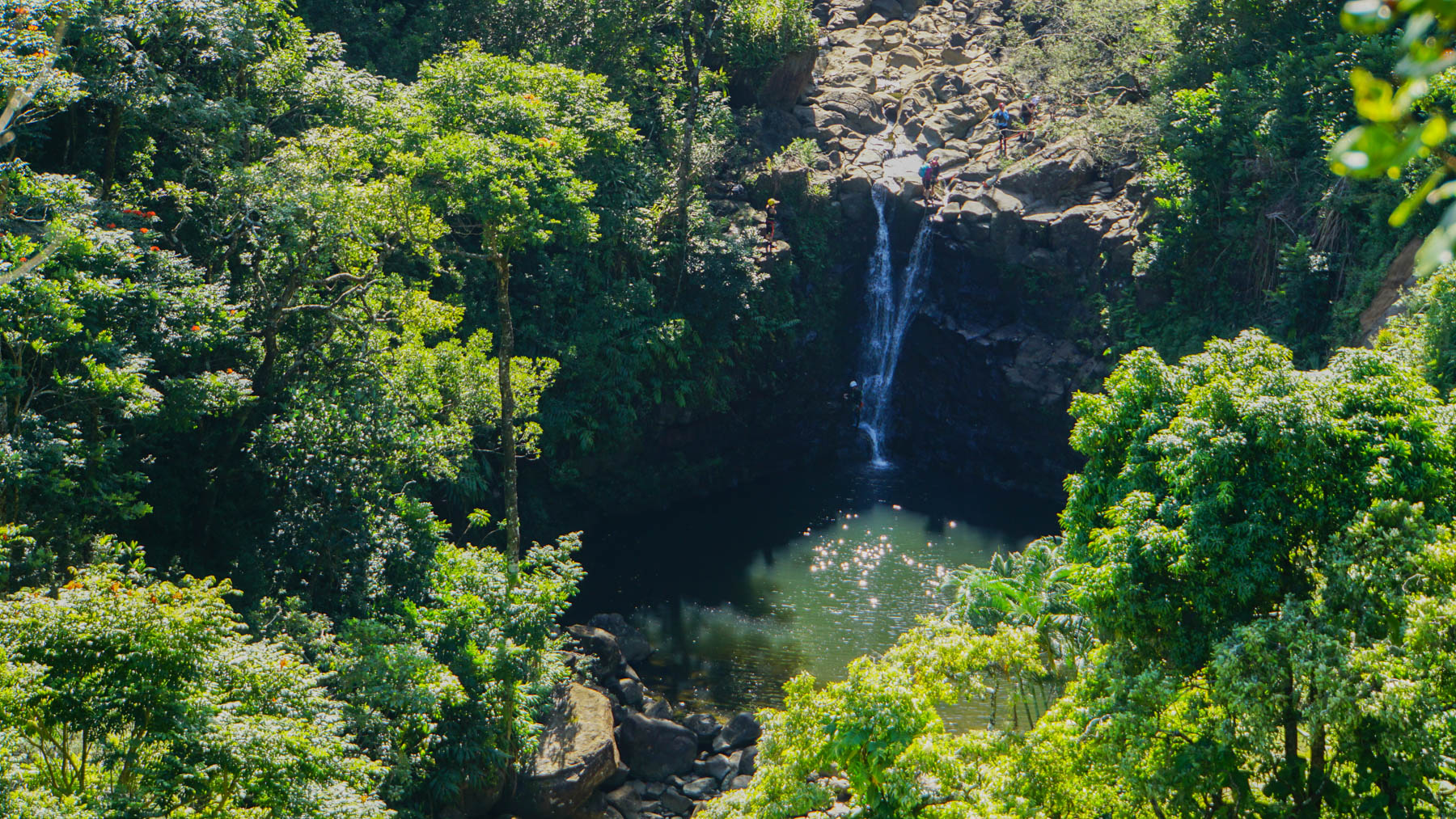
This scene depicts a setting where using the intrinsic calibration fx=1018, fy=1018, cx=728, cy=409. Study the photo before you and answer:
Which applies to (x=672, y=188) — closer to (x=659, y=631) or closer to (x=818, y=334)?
(x=818, y=334)

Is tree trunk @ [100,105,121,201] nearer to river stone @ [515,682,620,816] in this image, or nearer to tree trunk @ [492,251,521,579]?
tree trunk @ [492,251,521,579]

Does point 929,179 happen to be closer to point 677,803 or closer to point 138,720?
point 677,803

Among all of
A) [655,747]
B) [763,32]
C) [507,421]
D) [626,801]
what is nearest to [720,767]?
[655,747]

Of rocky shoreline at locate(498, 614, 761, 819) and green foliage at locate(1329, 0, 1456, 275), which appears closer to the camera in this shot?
green foliage at locate(1329, 0, 1456, 275)

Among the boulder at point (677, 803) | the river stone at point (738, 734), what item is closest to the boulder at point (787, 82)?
the river stone at point (738, 734)

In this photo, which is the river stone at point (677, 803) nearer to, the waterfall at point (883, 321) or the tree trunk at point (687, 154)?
the tree trunk at point (687, 154)

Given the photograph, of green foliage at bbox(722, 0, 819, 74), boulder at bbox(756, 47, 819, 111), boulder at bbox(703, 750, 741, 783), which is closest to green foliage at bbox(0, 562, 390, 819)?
boulder at bbox(703, 750, 741, 783)
